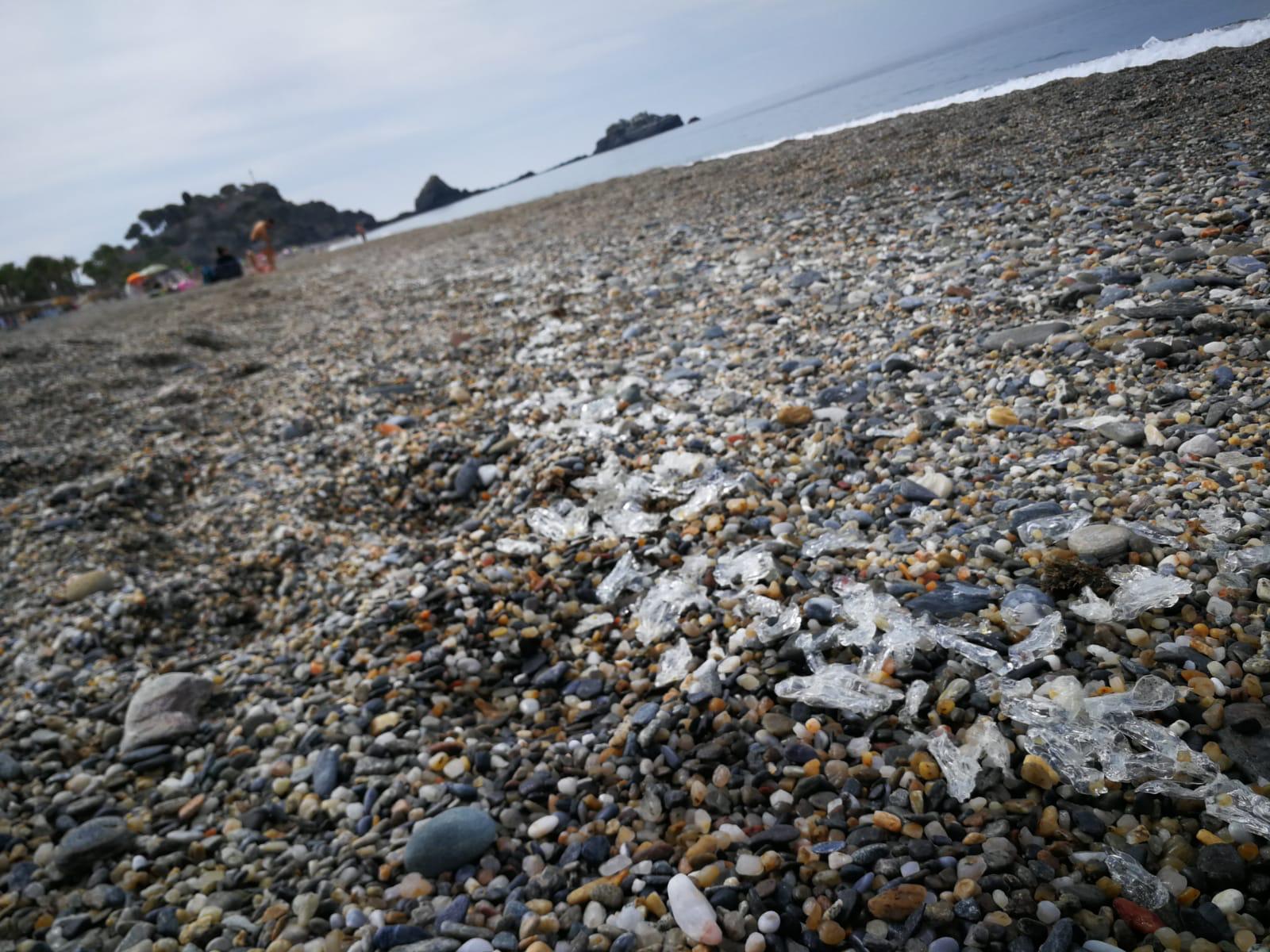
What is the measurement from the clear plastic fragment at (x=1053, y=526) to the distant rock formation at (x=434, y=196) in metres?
128

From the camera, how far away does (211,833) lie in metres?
2.50

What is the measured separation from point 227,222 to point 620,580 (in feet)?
448

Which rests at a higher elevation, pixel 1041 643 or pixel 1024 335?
pixel 1024 335

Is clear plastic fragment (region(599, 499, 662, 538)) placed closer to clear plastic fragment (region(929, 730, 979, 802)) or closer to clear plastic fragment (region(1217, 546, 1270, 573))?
clear plastic fragment (region(929, 730, 979, 802))

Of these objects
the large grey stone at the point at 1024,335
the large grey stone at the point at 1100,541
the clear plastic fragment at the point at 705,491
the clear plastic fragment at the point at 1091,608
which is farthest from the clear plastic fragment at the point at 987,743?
the large grey stone at the point at 1024,335

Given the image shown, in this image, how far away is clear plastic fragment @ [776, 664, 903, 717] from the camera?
2.20 meters

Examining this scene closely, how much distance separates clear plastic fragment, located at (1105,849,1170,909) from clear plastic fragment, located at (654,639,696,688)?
145cm

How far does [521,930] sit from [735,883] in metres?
0.67

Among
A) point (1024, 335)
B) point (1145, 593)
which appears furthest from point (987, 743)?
point (1024, 335)

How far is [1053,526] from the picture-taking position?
8.41 feet

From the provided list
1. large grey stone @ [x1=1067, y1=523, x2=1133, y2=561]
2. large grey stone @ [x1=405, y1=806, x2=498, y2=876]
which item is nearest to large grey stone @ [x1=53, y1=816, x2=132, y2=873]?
large grey stone @ [x1=405, y1=806, x2=498, y2=876]

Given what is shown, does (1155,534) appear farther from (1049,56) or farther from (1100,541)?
(1049,56)

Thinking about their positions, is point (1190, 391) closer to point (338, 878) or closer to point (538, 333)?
point (338, 878)

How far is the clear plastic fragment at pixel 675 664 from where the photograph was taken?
2654 millimetres
